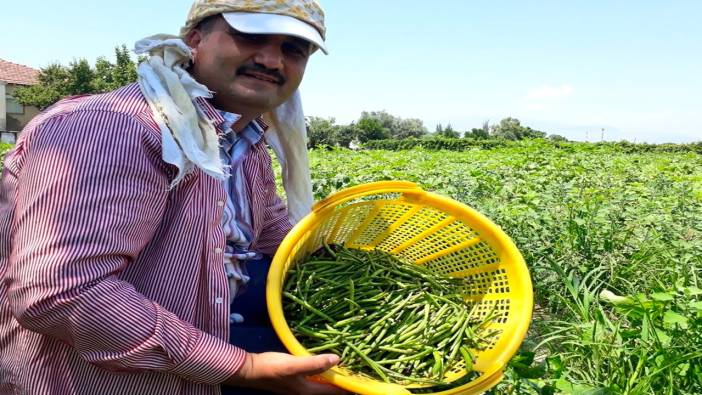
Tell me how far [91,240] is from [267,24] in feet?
2.08

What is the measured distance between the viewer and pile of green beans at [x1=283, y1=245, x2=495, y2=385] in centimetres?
152

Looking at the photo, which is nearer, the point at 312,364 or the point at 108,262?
the point at 108,262

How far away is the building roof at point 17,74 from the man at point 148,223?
124 ft

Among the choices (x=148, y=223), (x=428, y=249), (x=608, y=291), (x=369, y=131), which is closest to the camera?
(x=148, y=223)

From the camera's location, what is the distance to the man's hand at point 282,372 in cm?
132

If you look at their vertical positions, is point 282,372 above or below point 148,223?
below

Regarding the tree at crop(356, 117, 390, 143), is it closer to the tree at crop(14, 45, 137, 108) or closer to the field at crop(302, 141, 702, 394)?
the tree at crop(14, 45, 137, 108)

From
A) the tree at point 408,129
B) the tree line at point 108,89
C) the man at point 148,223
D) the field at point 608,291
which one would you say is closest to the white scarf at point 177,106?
the man at point 148,223

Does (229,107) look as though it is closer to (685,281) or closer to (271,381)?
(271,381)

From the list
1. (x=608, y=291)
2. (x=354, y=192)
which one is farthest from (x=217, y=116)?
(x=608, y=291)

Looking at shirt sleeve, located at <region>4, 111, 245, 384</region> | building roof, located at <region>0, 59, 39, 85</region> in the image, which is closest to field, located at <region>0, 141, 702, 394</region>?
shirt sleeve, located at <region>4, 111, 245, 384</region>

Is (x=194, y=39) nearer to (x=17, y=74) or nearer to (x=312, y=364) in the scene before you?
(x=312, y=364)

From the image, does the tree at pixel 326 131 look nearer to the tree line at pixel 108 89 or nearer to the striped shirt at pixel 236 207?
the tree line at pixel 108 89

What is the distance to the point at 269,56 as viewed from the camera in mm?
1474
